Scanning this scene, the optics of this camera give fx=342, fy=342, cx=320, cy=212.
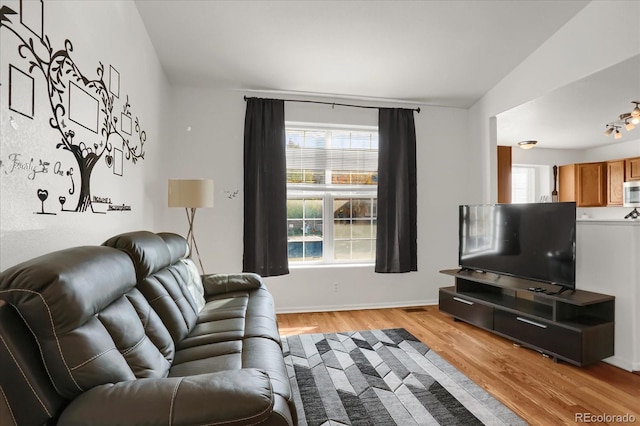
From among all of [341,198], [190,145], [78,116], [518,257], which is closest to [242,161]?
[190,145]

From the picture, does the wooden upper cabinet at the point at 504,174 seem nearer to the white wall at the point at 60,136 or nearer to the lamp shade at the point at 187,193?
the lamp shade at the point at 187,193

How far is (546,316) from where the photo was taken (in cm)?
282

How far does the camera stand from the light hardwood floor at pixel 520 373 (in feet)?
6.76

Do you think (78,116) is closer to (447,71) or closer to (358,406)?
(358,406)

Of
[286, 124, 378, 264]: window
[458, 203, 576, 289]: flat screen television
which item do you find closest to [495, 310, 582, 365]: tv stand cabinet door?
Answer: [458, 203, 576, 289]: flat screen television

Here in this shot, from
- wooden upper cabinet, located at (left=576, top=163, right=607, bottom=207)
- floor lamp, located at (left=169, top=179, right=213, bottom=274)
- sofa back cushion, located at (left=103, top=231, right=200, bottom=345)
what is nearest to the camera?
sofa back cushion, located at (left=103, top=231, right=200, bottom=345)

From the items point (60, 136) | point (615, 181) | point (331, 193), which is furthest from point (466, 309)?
point (60, 136)

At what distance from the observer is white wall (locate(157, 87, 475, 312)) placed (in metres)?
3.78

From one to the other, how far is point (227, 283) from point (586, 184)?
5.01 meters

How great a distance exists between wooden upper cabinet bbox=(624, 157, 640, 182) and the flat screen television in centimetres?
223

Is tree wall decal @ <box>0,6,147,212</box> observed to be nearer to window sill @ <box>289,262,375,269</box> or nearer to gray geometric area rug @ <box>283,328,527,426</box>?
gray geometric area rug @ <box>283,328,527,426</box>

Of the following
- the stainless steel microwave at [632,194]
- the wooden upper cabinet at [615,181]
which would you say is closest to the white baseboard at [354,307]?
the stainless steel microwave at [632,194]

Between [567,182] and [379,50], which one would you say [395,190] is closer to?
[379,50]

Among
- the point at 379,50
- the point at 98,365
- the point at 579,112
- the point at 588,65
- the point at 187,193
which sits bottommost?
the point at 98,365
